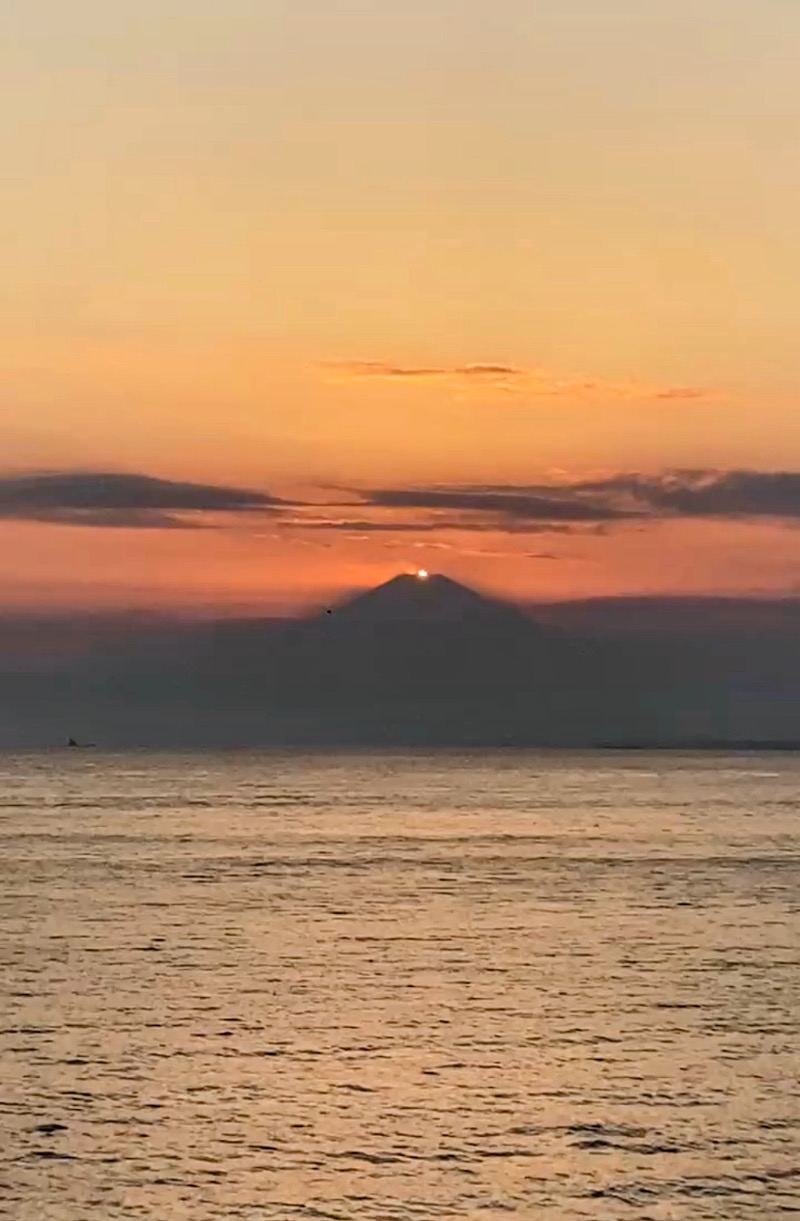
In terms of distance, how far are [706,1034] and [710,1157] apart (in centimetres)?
1236

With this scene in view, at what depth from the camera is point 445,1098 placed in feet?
132

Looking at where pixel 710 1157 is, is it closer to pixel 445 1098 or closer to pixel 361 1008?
pixel 445 1098

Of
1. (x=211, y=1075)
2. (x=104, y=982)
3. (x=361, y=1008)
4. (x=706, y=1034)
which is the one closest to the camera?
(x=211, y=1075)

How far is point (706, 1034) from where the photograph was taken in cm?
4766

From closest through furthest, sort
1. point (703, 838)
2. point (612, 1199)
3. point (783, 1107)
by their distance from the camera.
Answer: point (612, 1199) < point (783, 1107) < point (703, 838)

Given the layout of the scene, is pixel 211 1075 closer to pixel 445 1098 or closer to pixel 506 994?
pixel 445 1098

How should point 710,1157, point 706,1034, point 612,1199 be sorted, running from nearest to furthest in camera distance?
point 612,1199 < point 710,1157 < point 706,1034

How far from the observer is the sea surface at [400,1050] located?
33.6 metres

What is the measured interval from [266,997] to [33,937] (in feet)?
63.0

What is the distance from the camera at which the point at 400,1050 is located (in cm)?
4556

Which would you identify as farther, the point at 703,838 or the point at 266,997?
the point at 703,838

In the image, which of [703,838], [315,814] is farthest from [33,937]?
[315,814]

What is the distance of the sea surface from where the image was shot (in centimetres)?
3362

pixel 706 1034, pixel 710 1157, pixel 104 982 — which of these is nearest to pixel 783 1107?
pixel 710 1157
